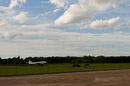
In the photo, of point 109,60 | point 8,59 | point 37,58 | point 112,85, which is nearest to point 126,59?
point 109,60

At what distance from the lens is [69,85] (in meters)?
18.0

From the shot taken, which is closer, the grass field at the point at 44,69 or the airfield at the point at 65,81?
the airfield at the point at 65,81

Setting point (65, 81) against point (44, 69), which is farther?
point (44, 69)

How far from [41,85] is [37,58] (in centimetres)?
13231

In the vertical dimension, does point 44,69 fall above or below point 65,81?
above

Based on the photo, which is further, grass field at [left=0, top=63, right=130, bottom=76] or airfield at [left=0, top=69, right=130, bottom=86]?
grass field at [left=0, top=63, right=130, bottom=76]

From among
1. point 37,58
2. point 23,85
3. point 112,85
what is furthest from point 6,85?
Answer: point 37,58

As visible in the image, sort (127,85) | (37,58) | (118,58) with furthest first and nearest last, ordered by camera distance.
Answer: (37,58) → (118,58) → (127,85)

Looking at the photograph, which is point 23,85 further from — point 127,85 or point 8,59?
point 8,59

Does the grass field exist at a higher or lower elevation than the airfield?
higher

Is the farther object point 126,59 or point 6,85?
point 126,59

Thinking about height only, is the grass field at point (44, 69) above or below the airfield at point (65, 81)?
above

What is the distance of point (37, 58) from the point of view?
149 m

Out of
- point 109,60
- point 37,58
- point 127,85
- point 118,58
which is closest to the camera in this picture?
point 127,85
